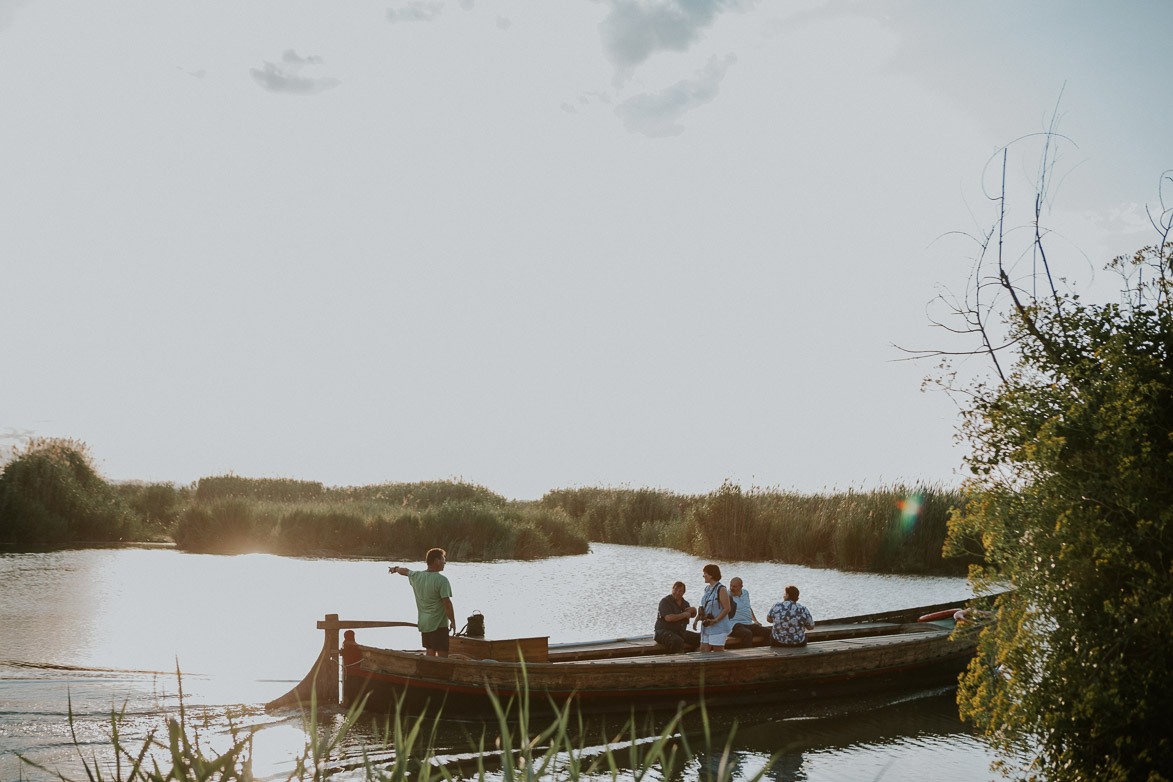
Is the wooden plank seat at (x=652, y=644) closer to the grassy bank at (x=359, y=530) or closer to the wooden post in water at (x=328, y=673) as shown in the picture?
the wooden post in water at (x=328, y=673)

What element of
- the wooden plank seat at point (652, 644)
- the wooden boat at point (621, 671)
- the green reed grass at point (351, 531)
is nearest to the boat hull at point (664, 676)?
the wooden boat at point (621, 671)

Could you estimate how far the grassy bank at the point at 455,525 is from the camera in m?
24.2

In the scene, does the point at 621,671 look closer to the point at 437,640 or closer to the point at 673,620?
the point at 673,620

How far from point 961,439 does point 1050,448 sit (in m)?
1.09

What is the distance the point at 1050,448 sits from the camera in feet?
20.0

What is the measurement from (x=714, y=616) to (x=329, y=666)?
472 cm

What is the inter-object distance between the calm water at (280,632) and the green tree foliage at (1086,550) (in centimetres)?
185

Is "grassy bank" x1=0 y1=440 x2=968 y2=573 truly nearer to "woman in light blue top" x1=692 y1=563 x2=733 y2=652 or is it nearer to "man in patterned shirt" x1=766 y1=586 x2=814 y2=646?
"man in patterned shirt" x1=766 y1=586 x2=814 y2=646

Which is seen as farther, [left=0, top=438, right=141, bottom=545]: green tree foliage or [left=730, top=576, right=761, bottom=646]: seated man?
[left=0, top=438, right=141, bottom=545]: green tree foliage

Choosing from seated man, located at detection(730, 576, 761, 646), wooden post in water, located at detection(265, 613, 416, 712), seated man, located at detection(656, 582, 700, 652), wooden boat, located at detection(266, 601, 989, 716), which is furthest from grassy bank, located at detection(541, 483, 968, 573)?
wooden post in water, located at detection(265, 613, 416, 712)

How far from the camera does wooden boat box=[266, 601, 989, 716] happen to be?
9.61 m

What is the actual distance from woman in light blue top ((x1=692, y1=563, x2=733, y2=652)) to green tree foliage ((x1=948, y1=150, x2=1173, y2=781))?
463cm

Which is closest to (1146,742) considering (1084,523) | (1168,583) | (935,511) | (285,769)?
(1168,583)

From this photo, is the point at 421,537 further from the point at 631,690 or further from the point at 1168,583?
the point at 1168,583
